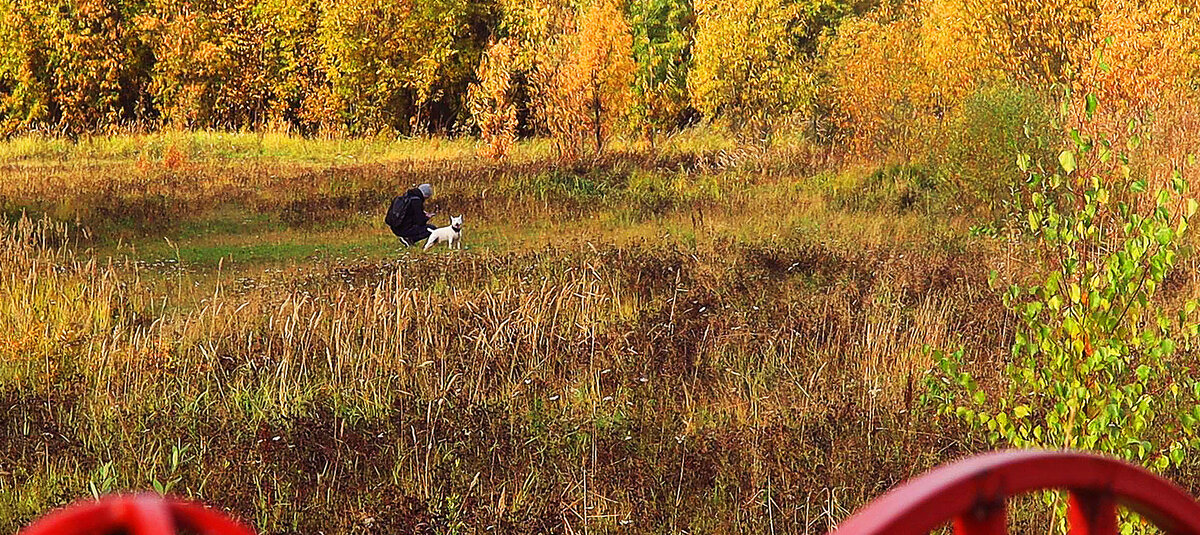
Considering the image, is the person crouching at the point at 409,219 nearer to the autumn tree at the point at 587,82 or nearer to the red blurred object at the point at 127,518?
the autumn tree at the point at 587,82

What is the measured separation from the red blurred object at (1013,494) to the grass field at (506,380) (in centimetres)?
288

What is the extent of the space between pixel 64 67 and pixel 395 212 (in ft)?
45.6

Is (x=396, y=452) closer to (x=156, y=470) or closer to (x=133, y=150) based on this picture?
(x=156, y=470)

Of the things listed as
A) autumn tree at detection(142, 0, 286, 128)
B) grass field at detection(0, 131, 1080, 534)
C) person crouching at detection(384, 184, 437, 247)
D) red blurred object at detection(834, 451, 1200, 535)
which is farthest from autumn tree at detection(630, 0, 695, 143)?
red blurred object at detection(834, 451, 1200, 535)

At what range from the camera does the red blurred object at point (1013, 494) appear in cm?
52

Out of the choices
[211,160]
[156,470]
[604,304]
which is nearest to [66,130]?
[211,160]

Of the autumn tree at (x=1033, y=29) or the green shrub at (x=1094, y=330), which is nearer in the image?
the green shrub at (x=1094, y=330)

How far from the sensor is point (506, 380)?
477 centimetres

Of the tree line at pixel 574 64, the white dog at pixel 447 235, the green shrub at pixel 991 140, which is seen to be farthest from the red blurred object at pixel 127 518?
the green shrub at pixel 991 140

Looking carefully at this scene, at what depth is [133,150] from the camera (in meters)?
16.3

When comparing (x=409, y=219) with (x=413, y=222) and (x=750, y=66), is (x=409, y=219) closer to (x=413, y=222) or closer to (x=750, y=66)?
(x=413, y=222)

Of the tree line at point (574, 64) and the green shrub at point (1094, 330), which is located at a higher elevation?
the green shrub at point (1094, 330)

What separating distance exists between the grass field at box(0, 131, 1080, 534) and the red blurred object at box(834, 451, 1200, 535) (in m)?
2.88

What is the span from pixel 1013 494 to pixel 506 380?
423 cm
